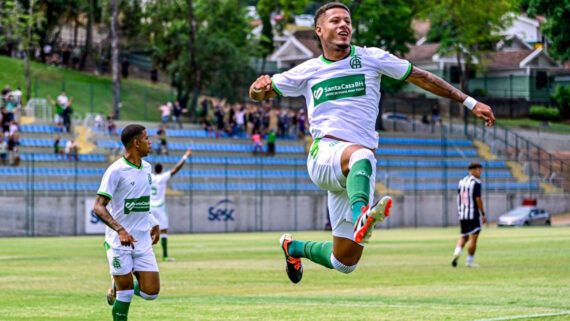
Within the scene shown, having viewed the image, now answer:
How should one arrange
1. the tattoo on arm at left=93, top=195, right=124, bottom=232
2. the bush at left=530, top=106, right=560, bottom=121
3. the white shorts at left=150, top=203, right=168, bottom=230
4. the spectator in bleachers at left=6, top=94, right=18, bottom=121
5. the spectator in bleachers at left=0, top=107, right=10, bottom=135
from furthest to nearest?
the bush at left=530, top=106, right=560, bottom=121 → the spectator in bleachers at left=6, top=94, right=18, bottom=121 → the spectator in bleachers at left=0, top=107, right=10, bottom=135 → the white shorts at left=150, top=203, right=168, bottom=230 → the tattoo on arm at left=93, top=195, right=124, bottom=232

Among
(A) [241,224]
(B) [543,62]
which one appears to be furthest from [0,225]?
(B) [543,62]

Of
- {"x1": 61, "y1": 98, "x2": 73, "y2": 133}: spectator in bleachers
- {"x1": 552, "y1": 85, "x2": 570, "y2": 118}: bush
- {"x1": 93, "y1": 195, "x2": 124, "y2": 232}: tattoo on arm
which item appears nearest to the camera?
{"x1": 93, "y1": 195, "x2": 124, "y2": 232}: tattoo on arm

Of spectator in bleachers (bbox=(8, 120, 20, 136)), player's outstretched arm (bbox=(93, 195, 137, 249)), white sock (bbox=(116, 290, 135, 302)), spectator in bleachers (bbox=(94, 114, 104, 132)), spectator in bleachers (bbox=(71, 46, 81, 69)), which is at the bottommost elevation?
white sock (bbox=(116, 290, 135, 302))

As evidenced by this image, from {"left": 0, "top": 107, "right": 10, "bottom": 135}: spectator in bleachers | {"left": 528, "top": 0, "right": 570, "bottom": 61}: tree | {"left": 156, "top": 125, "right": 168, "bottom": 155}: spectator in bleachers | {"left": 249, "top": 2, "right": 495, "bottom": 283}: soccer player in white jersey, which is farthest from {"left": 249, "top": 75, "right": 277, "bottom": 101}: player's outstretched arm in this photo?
{"left": 156, "top": 125, "right": 168, "bottom": 155}: spectator in bleachers

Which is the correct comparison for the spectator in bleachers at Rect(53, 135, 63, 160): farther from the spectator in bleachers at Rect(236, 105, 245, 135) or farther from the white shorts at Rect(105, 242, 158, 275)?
the white shorts at Rect(105, 242, 158, 275)

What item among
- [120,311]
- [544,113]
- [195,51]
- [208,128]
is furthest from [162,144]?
[544,113]

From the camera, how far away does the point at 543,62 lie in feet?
330

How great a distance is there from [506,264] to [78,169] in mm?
28939

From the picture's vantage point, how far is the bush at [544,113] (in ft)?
295

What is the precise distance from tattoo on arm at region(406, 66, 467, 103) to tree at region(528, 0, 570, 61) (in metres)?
36.7

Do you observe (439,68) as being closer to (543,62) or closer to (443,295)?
(543,62)

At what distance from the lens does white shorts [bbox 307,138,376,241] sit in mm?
10219

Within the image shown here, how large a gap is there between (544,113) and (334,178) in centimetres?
8272

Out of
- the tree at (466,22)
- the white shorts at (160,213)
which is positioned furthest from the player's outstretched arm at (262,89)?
the tree at (466,22)
